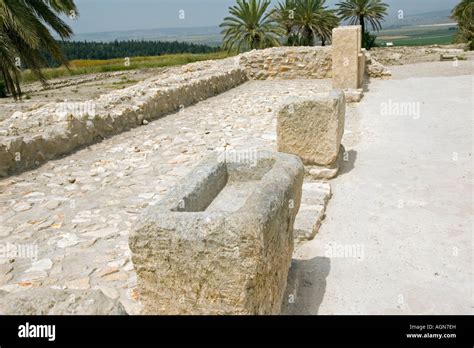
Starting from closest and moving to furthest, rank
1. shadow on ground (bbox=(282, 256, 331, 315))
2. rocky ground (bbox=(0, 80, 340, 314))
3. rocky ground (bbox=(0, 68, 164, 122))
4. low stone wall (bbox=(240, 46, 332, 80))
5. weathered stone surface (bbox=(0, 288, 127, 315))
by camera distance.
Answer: weathered stone surface (bbox=(0, 288, 127, 315))
shadow on ground (bbox=(282, 256, 331, 315))
rocky ground (bbox=(0, 80, 340, 314))
low stone wall (bbox=(240, 46, 332, 80))
rocky ground (bbox=(0, 68, 164, 122))

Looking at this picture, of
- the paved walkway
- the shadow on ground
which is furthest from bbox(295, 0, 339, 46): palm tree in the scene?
the shadow on ground

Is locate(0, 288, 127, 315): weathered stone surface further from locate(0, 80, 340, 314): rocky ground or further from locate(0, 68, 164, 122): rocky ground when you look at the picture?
locate(0, 68, 164, 122): rocky ground

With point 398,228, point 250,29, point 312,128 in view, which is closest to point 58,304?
point 398,228

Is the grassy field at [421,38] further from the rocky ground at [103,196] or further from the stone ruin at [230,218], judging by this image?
the stone ruin at [230,218]

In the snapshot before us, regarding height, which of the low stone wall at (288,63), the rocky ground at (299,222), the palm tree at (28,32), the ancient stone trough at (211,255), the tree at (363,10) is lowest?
the rocky ground at (299,222)

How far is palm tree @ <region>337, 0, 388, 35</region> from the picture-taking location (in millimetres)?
25797

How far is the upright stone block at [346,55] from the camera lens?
10.2 metres

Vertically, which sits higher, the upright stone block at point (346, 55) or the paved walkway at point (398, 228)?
the upright stone block at point (346, 55)

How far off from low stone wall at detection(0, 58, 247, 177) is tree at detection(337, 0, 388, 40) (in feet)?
60.5

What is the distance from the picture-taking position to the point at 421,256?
365cm

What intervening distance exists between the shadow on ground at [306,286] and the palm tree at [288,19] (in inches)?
801

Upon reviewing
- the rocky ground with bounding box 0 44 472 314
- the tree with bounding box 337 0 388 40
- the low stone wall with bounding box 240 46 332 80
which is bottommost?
the rocky ground with bounding box 0 44 472 314

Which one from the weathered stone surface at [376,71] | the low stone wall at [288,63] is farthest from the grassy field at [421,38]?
the low stone wall at [288,63]
